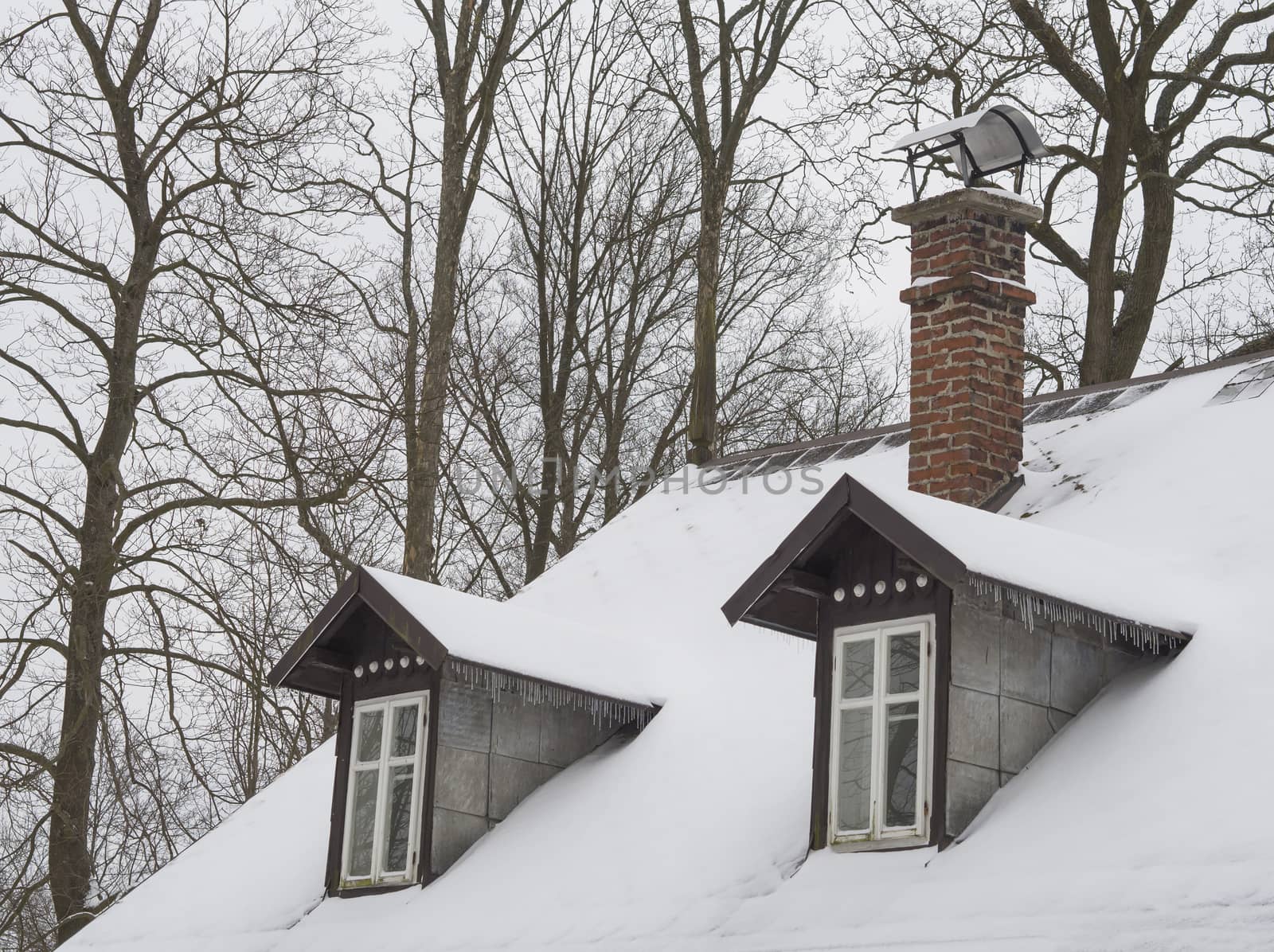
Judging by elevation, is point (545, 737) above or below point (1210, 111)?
below

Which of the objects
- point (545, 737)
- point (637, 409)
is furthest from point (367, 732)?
point (637, 409)

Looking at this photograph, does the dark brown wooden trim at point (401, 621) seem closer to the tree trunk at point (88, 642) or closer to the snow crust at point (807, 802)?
the snow crust at point (807, 802)

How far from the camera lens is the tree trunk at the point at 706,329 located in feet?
51.9

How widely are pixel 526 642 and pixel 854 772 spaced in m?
2.91

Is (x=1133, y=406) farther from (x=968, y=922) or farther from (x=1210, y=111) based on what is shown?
(x=1210, y=111)

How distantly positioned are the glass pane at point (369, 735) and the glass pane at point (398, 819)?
27 cm

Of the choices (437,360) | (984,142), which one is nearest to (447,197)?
(437,360)

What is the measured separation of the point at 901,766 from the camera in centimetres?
670

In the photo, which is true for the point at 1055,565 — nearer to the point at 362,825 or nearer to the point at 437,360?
the point at 362,825

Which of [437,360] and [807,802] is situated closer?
[807,802]

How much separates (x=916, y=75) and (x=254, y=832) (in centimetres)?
1256

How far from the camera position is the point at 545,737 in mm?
9477

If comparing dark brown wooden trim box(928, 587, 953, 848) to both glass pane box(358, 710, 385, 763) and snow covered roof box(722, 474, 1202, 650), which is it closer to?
snow covered roof box(722, 474, 1202, 650)

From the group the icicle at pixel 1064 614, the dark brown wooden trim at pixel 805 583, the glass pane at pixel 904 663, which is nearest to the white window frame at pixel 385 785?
the dark brown wooden trim at pixel 805 583
